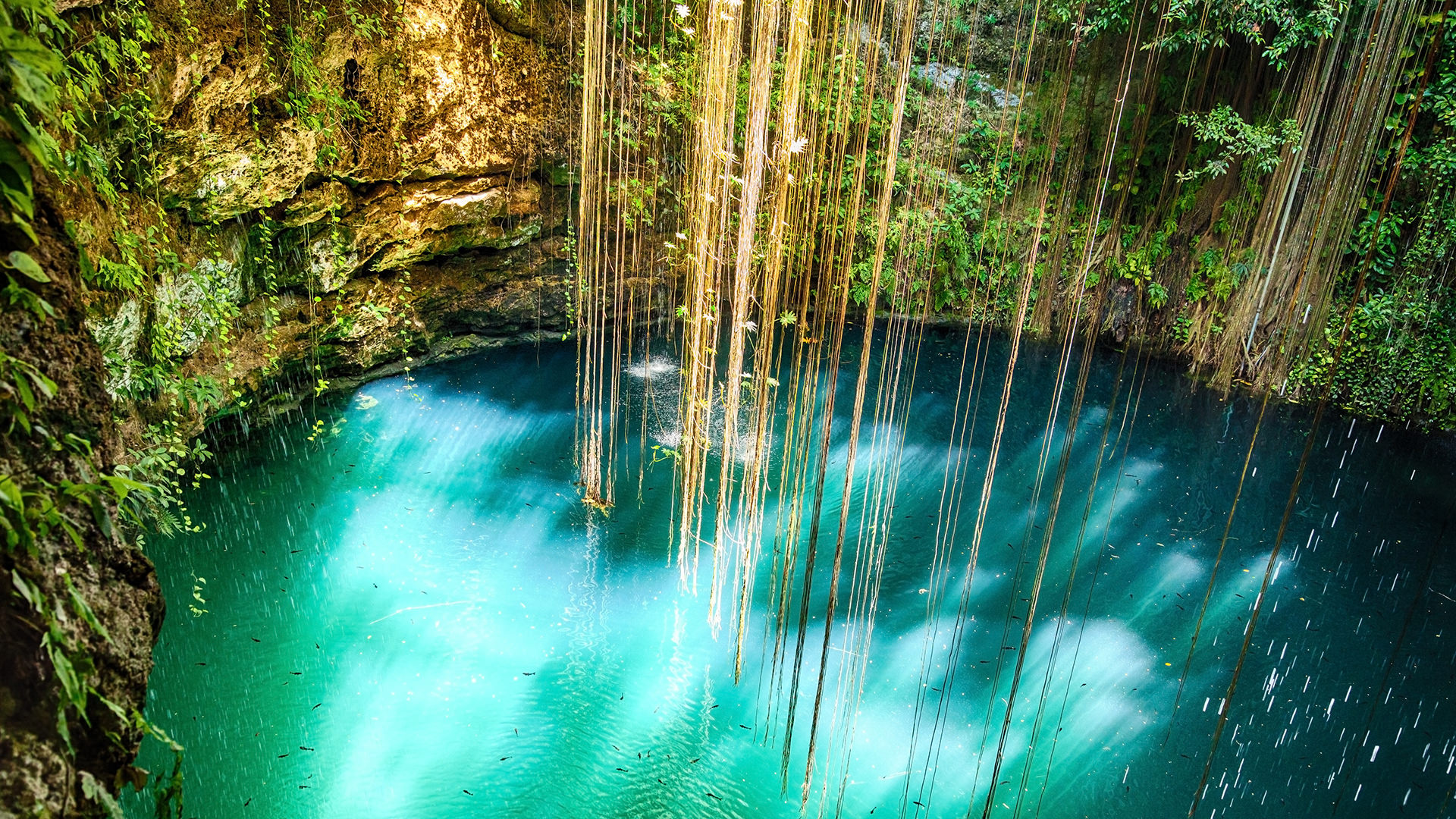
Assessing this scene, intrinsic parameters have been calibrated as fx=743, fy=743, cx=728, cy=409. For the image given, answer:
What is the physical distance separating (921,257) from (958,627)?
12.9 ft

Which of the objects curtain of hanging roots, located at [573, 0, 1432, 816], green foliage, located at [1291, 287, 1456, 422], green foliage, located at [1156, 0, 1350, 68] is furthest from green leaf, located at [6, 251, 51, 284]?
green foliage, located at [1291, 287, 1456, 422]

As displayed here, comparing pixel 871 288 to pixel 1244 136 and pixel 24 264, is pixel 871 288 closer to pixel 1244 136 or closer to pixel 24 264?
pixel 24 264

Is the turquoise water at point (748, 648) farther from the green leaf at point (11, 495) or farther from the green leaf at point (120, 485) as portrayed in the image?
the green leaf at point (11, 495)

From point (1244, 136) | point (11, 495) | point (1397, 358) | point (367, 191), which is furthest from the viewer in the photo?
point (1397, 358)

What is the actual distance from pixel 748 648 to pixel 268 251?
2.98 m

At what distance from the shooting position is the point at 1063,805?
269 cm

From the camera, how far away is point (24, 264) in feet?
3.33

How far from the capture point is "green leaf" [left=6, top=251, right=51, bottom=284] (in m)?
1.00

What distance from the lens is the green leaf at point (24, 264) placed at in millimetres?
999

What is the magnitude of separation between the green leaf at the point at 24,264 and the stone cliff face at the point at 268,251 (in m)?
0.09

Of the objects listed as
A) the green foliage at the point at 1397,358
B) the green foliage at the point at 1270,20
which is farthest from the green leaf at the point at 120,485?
the green foliage at the point at 1397,358

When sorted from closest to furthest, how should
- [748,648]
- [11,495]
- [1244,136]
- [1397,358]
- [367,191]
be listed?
1. [11,495]
2. [748,648]
3. [367,191]
4. [1244,136]
5. [1397,358]

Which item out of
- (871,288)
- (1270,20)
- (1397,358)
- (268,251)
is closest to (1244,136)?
(1270,20)

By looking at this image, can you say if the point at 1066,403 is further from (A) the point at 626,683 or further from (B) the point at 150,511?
(B) the point at 150,511
